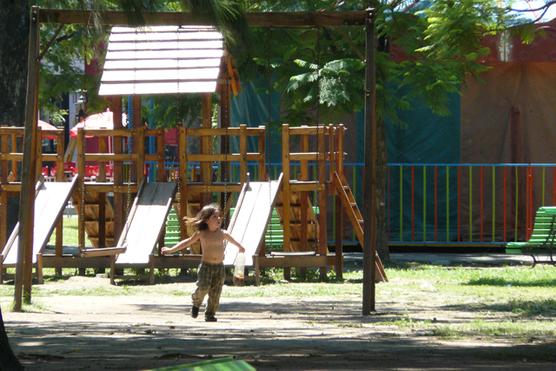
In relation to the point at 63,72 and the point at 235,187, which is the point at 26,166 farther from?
the point at 63,72

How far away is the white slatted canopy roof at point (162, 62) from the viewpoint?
20359 mm

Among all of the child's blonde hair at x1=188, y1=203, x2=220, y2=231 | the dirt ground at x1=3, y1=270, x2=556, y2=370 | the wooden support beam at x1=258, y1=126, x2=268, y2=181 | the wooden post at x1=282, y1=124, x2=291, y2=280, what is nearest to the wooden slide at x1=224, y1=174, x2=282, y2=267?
the wooden post at x1=282, y1=124, x2=291, y2=280

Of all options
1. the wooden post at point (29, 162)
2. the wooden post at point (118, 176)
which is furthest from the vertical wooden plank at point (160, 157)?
the wooden post at point (29, 162)

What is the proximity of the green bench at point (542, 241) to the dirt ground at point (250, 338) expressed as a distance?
577 centimetres

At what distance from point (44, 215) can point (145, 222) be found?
1589 mm

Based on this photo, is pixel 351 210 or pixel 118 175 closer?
pixel 351 210

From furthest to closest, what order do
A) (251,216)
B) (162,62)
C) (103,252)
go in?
(162,62)
(251,216)
(103,252)

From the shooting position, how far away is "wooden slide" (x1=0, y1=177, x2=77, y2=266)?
19406 millimetres

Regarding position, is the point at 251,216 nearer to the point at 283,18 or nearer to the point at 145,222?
the point at 145,222

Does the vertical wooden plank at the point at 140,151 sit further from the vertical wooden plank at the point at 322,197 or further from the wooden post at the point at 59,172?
the vertical wooden plank at the point at 322,197

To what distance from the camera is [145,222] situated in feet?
66.3

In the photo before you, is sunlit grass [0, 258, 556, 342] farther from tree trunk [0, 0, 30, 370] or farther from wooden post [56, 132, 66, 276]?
tree trunk [0, 0, 30, 370]

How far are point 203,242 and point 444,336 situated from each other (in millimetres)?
3750

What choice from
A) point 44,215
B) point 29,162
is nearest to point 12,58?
point 44,215
